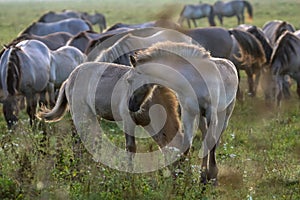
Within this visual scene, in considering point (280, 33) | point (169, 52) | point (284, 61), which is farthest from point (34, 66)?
point (280, 33)

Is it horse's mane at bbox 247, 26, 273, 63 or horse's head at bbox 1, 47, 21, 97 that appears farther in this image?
horse's mane at bbox 247, 26, 273, 63

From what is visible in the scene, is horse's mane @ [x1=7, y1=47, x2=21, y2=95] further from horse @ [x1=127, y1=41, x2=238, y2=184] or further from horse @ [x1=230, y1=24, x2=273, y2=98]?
horse @ [x1=230, y1=24, x2=273, y2=98]

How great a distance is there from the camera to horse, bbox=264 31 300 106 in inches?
426

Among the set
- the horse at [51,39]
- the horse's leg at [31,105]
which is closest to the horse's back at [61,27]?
the horse at [51,39]

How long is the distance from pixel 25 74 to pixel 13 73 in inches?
17.9

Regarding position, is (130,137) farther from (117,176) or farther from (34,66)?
(34,66)

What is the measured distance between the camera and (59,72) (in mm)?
10859

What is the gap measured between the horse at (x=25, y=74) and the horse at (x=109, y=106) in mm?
1894

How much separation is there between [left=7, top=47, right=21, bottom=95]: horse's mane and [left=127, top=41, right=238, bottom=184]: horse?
3477 millimetres

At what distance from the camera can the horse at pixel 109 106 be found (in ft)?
20.0

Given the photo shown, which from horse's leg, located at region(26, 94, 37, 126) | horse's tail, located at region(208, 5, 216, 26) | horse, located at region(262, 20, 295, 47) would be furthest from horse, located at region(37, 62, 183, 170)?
horse's tail, located at region(208, 5, 216, 26)

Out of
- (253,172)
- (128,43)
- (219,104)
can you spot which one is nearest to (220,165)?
(253,172)

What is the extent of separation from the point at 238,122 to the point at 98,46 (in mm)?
3097

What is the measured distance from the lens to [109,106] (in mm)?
6578
